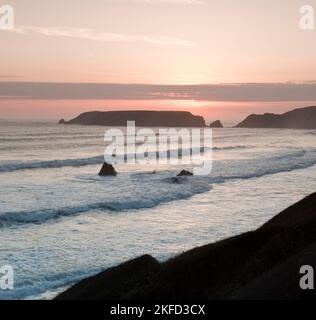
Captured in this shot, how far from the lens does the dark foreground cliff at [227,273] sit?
39.0ft

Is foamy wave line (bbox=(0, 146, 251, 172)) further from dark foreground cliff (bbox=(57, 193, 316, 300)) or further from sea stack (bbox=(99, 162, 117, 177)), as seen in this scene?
dark foreground cliff (bbox=(57, 193, 316, 300))

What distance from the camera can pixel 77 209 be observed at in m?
35.0

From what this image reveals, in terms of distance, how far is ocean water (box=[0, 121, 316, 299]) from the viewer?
22125mm

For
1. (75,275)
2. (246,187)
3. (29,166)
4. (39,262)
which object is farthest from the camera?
(29,166)

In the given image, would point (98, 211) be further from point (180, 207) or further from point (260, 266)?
point (260, 266)

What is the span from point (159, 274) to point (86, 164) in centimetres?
5977

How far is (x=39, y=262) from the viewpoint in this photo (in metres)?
21.9
